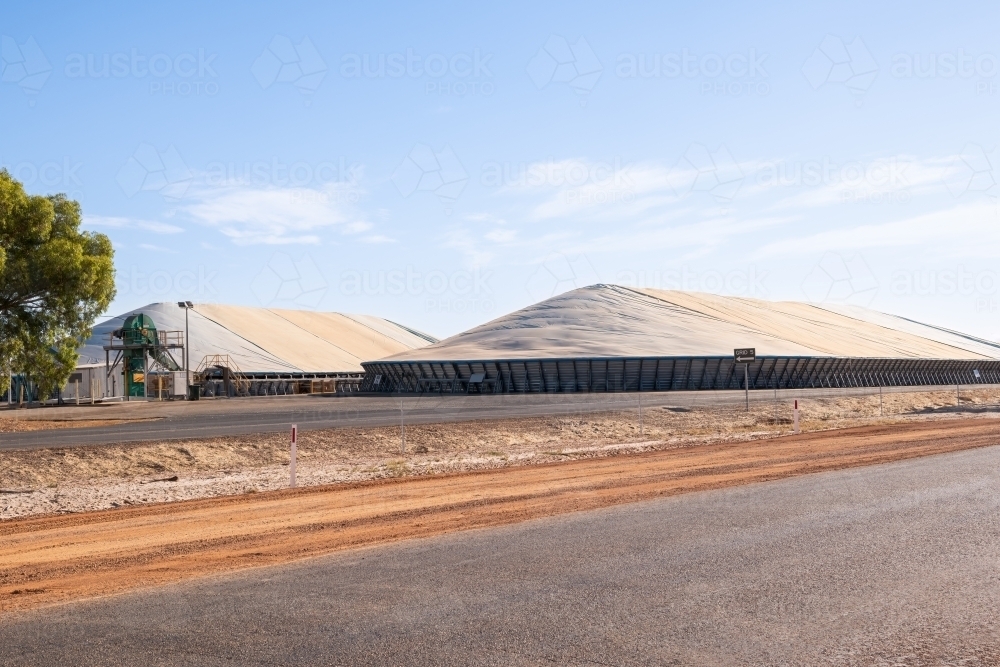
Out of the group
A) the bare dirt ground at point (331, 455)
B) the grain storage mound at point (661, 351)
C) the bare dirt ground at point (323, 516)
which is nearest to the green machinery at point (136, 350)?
the grain storage mound at point (661, 351)

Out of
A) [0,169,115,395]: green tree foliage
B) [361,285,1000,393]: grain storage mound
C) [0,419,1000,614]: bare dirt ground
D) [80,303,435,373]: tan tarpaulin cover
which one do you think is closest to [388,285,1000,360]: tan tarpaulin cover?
[361,285,1000,393]: grain storage mound

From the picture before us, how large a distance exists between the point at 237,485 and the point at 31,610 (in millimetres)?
12155

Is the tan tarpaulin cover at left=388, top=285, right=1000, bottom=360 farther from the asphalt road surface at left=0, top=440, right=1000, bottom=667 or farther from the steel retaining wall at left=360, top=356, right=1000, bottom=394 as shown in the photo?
the asphalt road surface at left=0, top=440, right=1000, bottom=667

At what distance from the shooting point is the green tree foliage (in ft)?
117

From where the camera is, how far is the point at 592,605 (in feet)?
25.8

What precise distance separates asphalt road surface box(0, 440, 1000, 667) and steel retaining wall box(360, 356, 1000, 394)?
6881 cm

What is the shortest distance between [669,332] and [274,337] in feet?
222

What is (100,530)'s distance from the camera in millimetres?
13773

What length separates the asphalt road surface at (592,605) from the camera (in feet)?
21.5

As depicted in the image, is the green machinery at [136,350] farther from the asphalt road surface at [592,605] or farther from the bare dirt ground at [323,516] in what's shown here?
the asphalt road surface at [592,605]

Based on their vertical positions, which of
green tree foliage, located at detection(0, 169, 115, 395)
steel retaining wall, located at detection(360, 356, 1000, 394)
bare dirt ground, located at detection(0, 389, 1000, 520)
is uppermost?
green tree foliage, located at detection(0, 169, 115, 395)

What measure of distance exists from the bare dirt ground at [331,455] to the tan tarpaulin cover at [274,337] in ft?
289

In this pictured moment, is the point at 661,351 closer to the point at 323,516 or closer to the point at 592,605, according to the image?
the point at 323,516

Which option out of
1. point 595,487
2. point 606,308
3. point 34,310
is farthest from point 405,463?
point 606,308
